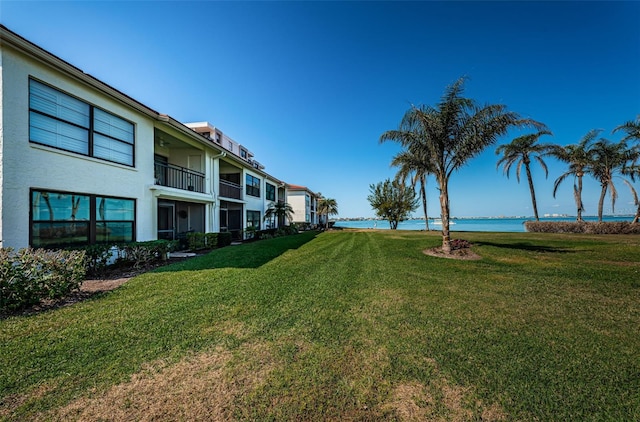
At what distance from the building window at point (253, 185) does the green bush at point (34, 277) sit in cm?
1569

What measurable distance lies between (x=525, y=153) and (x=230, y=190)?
84.6 ft

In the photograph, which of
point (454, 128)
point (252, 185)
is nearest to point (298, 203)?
point (252, 185)

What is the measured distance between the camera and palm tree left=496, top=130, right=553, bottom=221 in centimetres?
2273

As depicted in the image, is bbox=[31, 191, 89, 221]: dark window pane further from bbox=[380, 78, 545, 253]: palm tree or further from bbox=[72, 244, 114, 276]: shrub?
bbox=[380, 78, 545, 253]: palm tree

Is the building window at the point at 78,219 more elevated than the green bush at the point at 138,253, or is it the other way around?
the building window at the point at 78,219

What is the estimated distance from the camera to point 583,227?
20531 millimetres

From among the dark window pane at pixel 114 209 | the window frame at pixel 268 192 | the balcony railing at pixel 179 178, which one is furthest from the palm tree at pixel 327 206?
the dark window pane at pixel 114 209

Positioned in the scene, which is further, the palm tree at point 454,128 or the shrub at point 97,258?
the palm tree at point 454,128

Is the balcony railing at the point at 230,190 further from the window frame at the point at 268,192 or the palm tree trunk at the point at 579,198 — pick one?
the palm tree trunk at the point at 579,198

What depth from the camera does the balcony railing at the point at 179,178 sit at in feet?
40.2

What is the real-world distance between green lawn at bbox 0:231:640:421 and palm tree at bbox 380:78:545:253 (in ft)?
20.6

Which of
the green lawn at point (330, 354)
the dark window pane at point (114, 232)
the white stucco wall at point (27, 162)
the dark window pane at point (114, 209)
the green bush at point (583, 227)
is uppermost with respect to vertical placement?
the white stucco wall at point (27, 162)

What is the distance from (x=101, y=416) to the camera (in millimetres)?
2271

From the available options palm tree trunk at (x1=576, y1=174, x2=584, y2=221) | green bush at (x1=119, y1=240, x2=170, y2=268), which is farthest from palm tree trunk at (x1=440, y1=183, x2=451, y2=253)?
palm tree trunk at (x1=576, y1=174, x2=584, y2=221)
